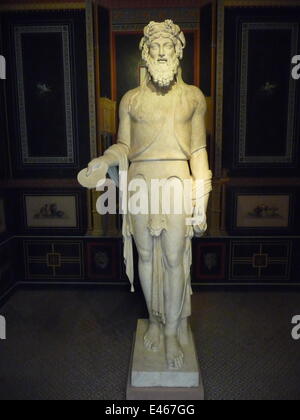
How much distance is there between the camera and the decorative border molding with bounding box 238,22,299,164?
372cm

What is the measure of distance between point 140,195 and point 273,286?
237 cm

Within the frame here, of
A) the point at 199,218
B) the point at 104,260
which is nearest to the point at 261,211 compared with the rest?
the point at 104,260

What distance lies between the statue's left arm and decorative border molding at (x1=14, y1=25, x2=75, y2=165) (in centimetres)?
181

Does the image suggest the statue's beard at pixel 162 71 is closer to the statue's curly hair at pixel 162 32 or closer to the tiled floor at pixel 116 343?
the statue's curly hair at pixel 162 32

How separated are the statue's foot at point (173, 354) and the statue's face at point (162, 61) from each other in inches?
63.5

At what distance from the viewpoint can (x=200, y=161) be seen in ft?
8.32

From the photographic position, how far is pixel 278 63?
380 cm

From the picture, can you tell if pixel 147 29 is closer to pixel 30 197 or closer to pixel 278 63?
pixel 278 63

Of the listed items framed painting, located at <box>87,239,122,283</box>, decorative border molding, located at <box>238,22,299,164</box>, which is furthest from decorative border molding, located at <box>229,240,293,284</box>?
framed painting, located at <box>87,239,122,283</box>

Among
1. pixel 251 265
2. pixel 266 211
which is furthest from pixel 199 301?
pixel 266 211

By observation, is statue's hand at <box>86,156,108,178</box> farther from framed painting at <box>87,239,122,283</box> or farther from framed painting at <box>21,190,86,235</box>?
framed painting at <box>87,239,122,283</box>

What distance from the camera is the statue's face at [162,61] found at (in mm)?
2340

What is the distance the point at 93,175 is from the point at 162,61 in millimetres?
781

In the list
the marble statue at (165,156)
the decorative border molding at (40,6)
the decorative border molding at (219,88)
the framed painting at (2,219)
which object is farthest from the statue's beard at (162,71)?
the framed painting at (2,219)
